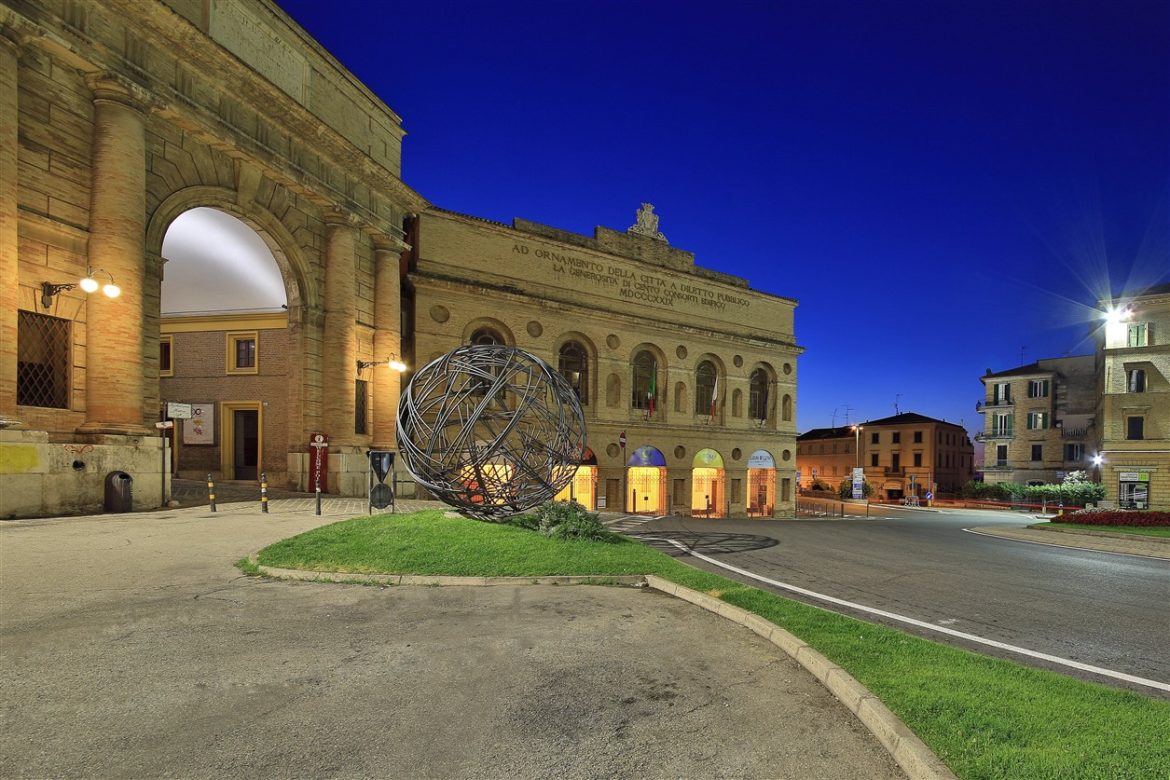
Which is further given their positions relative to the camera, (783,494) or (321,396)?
(783,494)

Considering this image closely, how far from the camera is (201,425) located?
1062 inches

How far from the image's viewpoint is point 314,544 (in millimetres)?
10727

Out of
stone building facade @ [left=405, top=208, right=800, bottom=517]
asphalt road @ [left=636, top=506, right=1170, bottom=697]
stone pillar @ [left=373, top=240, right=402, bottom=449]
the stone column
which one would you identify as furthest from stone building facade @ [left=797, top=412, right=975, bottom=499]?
the stone column

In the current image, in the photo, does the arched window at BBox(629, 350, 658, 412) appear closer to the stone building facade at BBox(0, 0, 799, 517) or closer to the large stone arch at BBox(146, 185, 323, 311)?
the stone building facade at BBox(0, 0, 799, 517)

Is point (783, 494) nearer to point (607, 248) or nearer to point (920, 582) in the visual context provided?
point (607, 248)

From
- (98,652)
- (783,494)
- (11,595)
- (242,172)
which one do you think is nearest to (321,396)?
(242,172)

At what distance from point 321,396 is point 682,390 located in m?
22.1

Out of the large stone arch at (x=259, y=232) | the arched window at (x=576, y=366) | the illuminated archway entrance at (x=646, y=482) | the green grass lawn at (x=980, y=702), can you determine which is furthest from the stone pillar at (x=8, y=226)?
the illuminated archway entrance at (x=646, y=482)

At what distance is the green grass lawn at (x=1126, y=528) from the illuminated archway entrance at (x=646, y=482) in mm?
18773

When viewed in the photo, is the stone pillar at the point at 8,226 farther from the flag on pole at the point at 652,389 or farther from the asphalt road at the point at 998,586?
the flag on pole at the point at 652,389

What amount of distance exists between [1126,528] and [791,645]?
20.5 m

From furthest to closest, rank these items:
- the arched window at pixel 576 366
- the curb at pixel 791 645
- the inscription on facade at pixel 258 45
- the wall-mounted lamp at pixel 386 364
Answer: the arched window at pixel 576 366 → the wall-mounted lamp at pixel 386 364 → the inscription on facade at pixel 258 45 → the curb at pixel 791 645

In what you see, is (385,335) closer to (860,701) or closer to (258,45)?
(258,45)

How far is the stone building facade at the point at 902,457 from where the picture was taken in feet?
211
